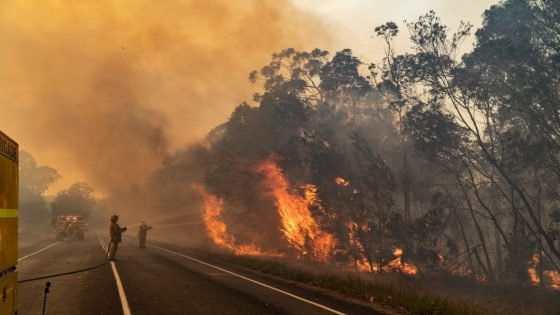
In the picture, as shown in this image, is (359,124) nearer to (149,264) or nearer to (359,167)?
(359,167)

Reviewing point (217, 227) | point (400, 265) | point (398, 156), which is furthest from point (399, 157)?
point (217, 227)

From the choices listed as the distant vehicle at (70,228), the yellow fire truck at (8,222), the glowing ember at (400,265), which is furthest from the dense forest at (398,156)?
the yellow fire truck at (8,222)

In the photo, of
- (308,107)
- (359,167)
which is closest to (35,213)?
(308,107)

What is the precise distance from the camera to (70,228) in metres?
38.5

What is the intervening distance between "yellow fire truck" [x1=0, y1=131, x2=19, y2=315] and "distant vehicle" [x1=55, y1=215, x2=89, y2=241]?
35217mm

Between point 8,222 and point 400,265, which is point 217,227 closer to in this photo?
point 400,265

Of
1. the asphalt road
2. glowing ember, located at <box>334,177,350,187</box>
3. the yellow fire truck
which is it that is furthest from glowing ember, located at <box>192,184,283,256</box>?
the yellow fire truck

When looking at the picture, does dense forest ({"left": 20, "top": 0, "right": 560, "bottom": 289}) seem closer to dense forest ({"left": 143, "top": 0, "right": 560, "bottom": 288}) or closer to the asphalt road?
dense forest ({"left": 143, "top": 0, "right": 560, "bottom": 288})

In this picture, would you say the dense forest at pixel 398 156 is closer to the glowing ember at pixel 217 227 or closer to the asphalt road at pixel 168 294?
the glowing ember at pixel 217 227

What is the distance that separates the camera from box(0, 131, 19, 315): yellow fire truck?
546 cm

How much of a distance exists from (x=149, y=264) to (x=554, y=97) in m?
26.9

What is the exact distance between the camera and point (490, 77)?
104ft

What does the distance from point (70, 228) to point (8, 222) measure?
1432 inches

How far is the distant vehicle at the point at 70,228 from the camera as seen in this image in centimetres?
3831
